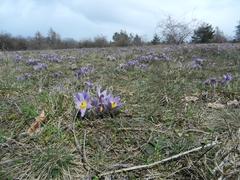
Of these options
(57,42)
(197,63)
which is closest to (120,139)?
(197,63)

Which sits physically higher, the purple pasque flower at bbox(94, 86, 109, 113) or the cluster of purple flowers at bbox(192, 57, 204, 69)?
the purple pasque flower at bbox(94, 86, 109, 113)

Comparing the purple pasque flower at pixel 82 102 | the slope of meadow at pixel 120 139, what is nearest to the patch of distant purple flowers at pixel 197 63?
the slope of meadow at pixel 120 139

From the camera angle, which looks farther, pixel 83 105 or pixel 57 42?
pixel 57 42

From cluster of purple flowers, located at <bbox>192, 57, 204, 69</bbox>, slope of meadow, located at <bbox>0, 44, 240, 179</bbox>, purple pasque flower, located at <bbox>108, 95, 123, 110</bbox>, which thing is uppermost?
purple pasque flower, located at <bbox>108, 95, 123, 110</bbox>

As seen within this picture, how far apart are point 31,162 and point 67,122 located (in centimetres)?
54

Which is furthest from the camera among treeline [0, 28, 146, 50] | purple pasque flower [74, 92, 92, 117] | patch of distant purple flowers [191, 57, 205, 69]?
treeline [0, 28, 146, 50]

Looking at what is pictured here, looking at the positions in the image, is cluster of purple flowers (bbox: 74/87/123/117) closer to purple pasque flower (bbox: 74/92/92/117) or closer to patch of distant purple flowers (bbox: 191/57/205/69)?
purple pasque flower (bbox: 74/92/92/117)

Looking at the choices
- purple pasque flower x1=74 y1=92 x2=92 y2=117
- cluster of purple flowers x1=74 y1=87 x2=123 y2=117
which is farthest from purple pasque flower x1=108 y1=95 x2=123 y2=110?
purple pasque flower x1=74 y1=92 x2=92 y2=117

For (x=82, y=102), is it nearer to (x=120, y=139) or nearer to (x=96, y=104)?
(x=96, y=104)

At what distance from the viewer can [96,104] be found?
2.82 m

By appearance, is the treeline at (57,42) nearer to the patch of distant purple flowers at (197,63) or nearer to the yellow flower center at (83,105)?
the patch of distant purple flowers at (197,63)

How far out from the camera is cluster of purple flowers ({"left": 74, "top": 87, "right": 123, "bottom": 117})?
2777 millimetres

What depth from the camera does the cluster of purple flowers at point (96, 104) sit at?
2777 mm

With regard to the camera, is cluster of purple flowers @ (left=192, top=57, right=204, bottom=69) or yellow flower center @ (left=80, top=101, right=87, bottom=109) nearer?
yellow flower center @ (left=80, top=101, right=87, bottom=109)
